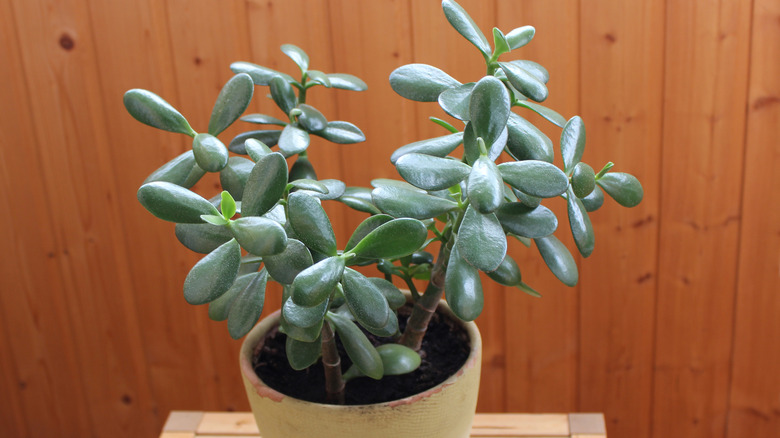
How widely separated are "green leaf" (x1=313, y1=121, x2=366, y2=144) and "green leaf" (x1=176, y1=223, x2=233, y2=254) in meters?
0.21

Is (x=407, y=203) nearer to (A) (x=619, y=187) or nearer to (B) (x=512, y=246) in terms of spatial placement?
(A) (x=619, y=187)

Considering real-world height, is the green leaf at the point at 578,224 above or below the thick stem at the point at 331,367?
above

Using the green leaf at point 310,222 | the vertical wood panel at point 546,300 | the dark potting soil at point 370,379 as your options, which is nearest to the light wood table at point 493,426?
the dark potting soil at point 370,379

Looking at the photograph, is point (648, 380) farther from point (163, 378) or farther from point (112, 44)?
point (112, 44)

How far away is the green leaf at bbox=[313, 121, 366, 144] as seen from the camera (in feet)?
2.63

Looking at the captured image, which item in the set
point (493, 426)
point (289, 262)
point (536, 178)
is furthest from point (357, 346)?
point (493, 426)

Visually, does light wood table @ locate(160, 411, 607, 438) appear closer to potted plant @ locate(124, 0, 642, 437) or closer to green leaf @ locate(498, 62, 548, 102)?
potted plant @ locate(124, 0, 642, 437)

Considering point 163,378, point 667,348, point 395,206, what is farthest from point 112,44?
point 667,348

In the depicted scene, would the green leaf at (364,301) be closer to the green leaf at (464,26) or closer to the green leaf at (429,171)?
the green leaf at (429,171)

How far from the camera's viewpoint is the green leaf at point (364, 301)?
0.60 m

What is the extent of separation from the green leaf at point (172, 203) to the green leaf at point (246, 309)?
0.11 metres

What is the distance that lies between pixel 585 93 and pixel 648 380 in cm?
77

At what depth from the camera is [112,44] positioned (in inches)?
62.6

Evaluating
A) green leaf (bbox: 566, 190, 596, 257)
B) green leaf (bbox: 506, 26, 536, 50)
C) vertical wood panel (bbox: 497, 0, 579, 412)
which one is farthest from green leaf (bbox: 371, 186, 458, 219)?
vertical wood panel (bbox: 497, 0, 579, 412)
